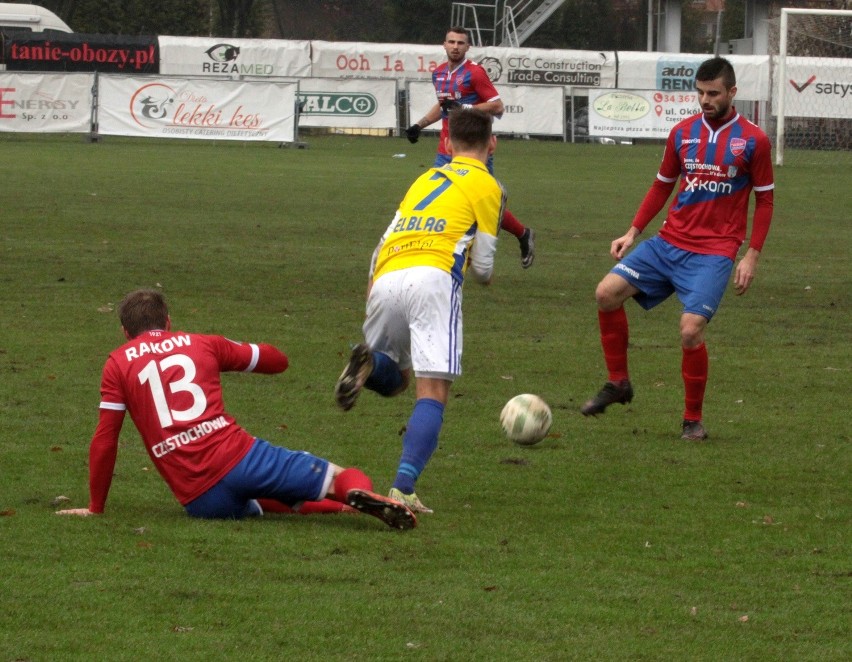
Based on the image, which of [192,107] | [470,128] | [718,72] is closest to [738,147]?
[718,72]

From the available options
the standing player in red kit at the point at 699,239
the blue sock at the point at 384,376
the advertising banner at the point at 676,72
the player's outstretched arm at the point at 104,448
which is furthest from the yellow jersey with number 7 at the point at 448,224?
the advertising banner at the point at 676,72

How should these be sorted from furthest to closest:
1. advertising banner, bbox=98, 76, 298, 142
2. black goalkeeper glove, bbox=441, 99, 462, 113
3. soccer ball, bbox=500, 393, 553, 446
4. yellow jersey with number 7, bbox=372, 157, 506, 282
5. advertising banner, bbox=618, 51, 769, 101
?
1. advertising banner, bbox=618, 51, 769, 101
2. advertising banner, bbox=98, 76, 298, 142
3. black goalkeeper glove, bbox=441, 99, 462, 113
4. soccer ball, bbox=500, 393, 553, 446
5. yellow jersey with number 7, bbox=372, 157, 506, 282

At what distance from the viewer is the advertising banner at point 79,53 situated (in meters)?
41.6

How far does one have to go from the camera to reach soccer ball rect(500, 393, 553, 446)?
6.43 metres

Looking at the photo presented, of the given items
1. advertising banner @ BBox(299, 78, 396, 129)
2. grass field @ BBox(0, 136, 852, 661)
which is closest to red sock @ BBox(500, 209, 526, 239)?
grass field @ BBox(0, 136, 852, 661)

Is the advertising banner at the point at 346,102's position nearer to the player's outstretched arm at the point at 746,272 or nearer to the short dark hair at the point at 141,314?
the player's outstretched arm at the point at 746,272

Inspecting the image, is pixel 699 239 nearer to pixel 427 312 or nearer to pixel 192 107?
pixel 427 312

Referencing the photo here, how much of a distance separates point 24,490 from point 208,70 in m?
39.8

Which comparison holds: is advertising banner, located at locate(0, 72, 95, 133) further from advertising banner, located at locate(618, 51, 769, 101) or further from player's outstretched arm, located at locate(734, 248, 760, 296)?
player's outstretched arm, located at locate(734, 248, 760, 296)

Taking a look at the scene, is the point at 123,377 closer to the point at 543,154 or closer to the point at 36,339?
the point at 36,339

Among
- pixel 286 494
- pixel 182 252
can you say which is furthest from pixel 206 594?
pixel 182 252

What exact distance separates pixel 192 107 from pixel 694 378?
2640cm

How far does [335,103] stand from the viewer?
3703 cm

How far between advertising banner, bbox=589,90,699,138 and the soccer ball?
31677mm
